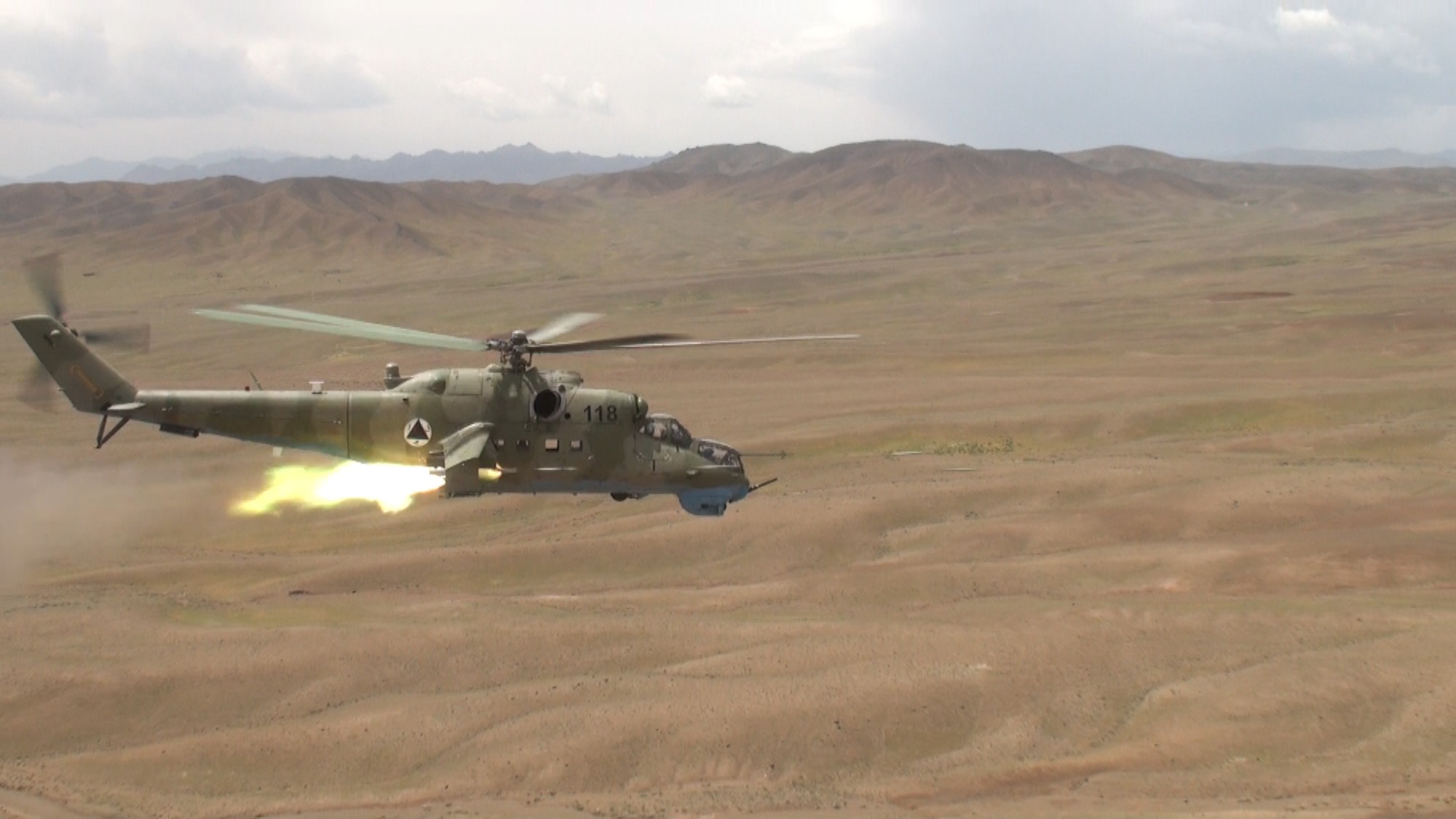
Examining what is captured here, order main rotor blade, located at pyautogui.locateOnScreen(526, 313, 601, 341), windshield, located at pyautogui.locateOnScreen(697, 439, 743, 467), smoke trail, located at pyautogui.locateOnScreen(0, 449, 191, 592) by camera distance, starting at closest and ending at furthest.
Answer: main rotor blade, located at pyautogui.locateOnScreen(526, 313, 601, 341)
windshield, located at pyautogui.locateOnScreen(697, 439, 743, 467)
smoke trail, located at pyautogui.locateOnScreen(0, 449, 191, 592)

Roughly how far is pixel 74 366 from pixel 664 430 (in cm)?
1075

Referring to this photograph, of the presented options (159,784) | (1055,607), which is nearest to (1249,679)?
(1055,607)

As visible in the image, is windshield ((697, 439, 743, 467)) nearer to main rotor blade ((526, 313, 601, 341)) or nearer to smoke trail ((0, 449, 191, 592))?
main rotor blade ((526, 313, 601, 341))

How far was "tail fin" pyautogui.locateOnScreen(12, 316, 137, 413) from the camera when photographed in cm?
2058

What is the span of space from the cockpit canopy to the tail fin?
9314mm

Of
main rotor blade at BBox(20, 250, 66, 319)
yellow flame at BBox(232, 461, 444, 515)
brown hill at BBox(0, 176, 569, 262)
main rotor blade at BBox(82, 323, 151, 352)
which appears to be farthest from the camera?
brown hill at BBox(0, 176, 569, 262)

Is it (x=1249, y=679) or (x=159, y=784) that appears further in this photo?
(x=1249, y=679)

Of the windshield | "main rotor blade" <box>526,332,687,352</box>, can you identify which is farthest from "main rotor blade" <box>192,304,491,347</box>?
the windshield

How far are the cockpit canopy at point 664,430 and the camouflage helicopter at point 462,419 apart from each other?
0.02m

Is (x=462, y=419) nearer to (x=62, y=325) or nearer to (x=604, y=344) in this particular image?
(x=604, y=344)

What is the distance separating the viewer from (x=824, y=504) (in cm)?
3444

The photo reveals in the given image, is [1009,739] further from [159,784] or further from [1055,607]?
[159,784]

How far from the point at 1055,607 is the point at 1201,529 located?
776 centimetres

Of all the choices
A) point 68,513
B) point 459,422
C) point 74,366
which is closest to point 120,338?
point 74,366
